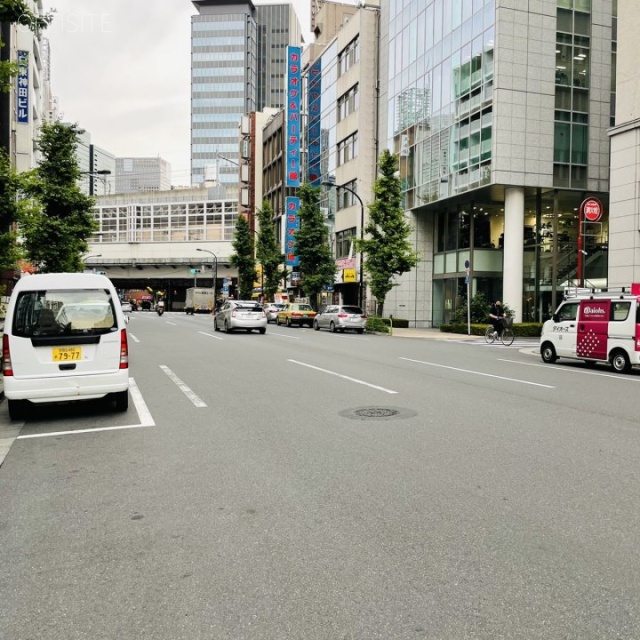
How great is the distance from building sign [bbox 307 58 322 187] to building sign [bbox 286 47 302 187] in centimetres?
141

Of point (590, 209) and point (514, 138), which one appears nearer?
point (590, 209)

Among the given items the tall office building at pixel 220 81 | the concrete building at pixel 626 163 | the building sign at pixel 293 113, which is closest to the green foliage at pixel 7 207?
the concrete building at pixel 626 163

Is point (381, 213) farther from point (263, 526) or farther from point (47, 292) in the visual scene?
point (263, 526)

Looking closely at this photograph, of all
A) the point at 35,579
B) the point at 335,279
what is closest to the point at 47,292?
the point at 35,579

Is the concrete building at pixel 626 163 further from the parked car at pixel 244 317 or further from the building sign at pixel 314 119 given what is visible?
the building sign at pixel 314 119

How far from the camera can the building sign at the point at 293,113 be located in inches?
2315

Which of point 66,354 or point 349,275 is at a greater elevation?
point 349,275

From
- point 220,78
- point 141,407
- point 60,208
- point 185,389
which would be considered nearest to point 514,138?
point 60,208

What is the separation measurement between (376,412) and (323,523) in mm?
4199

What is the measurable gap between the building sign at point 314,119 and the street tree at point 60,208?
28.8 metres

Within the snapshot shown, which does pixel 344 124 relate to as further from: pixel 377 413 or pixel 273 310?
pixel 377 413

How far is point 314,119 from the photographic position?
189ft

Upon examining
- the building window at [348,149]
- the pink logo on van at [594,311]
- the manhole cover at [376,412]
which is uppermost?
the building window at [348,149]

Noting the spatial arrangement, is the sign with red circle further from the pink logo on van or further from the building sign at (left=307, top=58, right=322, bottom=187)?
the building sign at (left=307, top=58, right=322, bottom=187)
